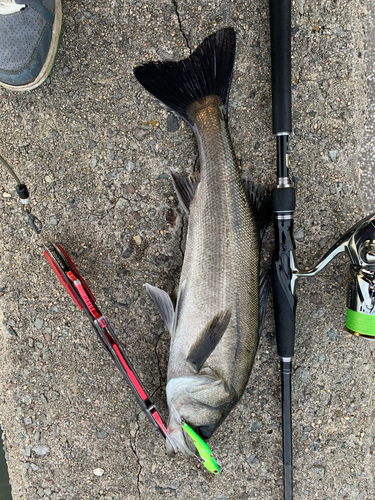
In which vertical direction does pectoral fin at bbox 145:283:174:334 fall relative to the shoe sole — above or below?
below

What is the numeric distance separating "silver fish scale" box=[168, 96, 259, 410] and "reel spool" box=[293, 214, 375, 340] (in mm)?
465

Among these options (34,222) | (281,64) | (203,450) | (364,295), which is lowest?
(203,450)

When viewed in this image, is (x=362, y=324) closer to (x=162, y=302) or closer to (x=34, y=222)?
(x=162, y=302)

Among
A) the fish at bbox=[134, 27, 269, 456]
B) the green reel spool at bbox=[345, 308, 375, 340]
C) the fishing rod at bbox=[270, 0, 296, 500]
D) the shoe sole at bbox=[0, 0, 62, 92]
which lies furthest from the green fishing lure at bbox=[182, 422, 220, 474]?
the shoe sole at bbox=[0, 0, 62, 92]

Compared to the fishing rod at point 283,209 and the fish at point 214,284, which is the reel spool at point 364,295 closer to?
the fishing rod at point 283,209

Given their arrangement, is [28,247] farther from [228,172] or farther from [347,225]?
[347,225]

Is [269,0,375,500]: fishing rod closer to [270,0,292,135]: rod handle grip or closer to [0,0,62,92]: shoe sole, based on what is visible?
[270,0,292,135]: rod handle grip

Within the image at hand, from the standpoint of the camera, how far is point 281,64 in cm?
168

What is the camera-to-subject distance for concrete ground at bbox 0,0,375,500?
188 centimetres

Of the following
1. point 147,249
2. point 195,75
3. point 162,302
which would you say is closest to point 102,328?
point 162,302

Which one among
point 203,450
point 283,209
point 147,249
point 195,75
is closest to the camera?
point 203,450

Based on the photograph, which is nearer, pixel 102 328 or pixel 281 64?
pixel 281 64

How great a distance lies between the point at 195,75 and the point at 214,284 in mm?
1124

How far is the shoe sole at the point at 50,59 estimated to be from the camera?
1.80m
